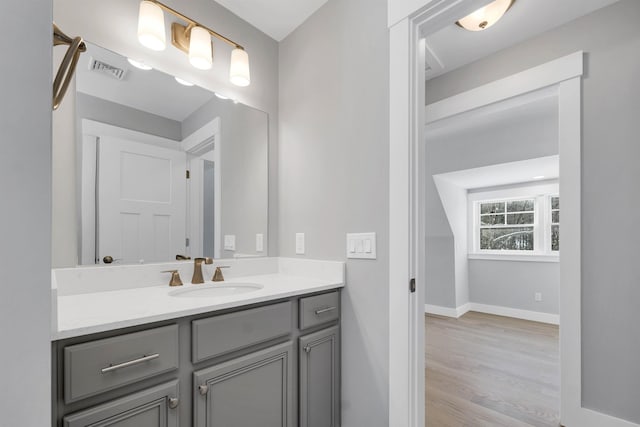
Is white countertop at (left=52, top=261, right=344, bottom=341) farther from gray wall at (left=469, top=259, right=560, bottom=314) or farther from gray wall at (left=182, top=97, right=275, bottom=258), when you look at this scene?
gray wall at (left=469, top=259, right=560, bottom=314)

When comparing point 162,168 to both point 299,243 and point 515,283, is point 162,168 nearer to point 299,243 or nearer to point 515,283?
point 299,243

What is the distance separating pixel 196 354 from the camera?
1.01 meters

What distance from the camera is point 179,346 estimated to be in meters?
0.98

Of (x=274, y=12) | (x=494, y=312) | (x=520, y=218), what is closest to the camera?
(x=274, y=12)

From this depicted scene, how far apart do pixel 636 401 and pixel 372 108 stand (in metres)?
2.08

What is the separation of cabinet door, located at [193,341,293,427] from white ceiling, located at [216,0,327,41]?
183 cm

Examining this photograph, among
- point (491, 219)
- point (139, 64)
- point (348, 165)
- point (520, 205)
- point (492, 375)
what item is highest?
point (139, 64)

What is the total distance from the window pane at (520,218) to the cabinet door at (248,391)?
4353 mm

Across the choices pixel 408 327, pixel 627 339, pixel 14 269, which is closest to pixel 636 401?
pixel 627 339

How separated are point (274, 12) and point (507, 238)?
14.4ft

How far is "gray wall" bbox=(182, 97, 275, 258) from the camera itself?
1.75 metres

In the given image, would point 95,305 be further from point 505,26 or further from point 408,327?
point 505,26

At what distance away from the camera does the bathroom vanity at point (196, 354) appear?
813mm

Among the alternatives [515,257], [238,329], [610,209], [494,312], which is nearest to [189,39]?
[238,329]
